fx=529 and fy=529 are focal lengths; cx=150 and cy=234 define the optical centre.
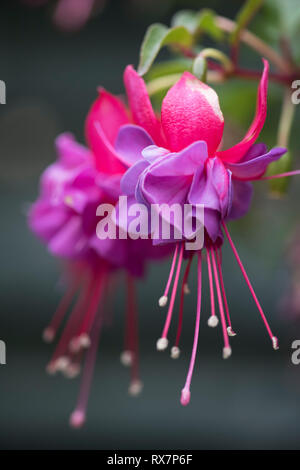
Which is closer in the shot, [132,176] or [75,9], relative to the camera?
[132,176]

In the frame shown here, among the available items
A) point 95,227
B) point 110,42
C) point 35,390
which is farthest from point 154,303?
point 95,227

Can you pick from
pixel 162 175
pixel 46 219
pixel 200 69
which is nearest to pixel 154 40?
pixel 200 69

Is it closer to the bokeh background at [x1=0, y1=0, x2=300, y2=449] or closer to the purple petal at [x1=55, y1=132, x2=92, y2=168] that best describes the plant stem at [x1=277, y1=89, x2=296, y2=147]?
the purple petal at [x1=55, y1=132, x2=92, y2=168]

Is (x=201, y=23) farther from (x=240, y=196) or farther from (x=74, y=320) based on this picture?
(x=74, y=320)
